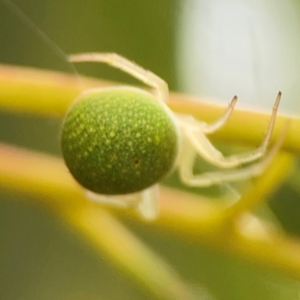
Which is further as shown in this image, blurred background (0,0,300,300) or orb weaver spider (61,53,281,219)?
blurred background (0,0,300,300)

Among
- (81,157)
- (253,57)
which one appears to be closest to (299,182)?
(253,57)

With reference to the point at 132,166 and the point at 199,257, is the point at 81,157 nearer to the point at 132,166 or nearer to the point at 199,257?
the point at 132,166

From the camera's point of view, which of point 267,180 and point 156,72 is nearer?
point 267,180

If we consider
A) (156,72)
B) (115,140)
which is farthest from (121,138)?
(156,72)

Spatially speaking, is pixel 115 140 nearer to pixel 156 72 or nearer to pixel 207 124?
pixel 207 124
